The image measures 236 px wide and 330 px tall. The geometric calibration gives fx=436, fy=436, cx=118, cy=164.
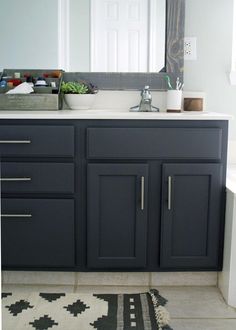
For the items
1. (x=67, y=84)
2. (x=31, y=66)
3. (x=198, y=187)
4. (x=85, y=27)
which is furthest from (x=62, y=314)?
(x=85, y=27)

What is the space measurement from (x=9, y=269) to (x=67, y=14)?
56.8 inches

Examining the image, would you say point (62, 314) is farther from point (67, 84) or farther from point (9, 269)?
point (67, 84)

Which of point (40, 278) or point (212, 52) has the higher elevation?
point (212, 52)

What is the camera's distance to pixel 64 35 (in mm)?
2512

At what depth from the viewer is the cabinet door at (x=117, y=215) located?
2.07 m

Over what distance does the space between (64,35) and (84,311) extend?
152cm

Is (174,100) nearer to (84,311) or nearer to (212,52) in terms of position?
(212,52)

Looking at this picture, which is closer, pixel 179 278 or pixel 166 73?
pixel 179 278

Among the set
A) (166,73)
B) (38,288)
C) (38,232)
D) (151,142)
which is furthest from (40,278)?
(166,73)

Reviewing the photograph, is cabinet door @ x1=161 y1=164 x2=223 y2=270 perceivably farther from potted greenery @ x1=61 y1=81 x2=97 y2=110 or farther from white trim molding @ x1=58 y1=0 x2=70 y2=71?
white trim molding @ x1=58 y1=0 x2=70 y2=71

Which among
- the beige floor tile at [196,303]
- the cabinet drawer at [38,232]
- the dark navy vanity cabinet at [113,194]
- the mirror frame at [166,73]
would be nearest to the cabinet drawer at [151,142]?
the dark navy vanity cabinet at [113,194]

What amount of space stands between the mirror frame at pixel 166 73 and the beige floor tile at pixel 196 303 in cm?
114

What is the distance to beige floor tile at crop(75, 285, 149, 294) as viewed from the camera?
2.17 metres

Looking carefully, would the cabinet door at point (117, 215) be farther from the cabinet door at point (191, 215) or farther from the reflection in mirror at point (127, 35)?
the reflection in mirror at point (127, 35)
